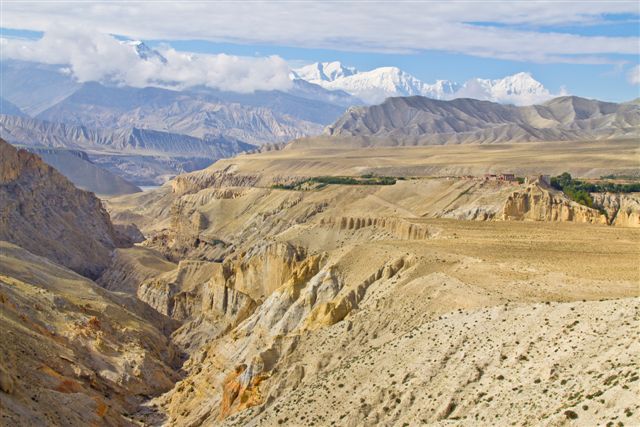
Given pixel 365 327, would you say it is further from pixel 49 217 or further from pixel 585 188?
pixel 49 217

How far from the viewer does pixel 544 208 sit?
299ft

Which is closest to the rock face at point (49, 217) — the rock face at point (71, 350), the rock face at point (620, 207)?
the rock face at point (71, 350)

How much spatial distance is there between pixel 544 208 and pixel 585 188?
23.4 metres

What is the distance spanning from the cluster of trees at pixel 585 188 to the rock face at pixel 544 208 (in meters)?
6.82

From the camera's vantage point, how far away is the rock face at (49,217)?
12238 centimetres

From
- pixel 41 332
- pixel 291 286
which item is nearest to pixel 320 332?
pixel 291 286

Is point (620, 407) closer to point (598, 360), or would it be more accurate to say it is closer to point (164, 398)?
point (598, 360)

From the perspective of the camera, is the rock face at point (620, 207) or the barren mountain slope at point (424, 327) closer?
the barren mountain slope at point (424, 327)

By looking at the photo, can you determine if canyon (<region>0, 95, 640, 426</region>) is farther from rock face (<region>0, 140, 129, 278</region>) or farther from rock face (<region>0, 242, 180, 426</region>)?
rock face (<region>0, 140, 129, 278</region>)

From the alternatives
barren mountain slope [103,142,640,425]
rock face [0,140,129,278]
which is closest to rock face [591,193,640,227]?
barren mountain slope [103,142,640,425]

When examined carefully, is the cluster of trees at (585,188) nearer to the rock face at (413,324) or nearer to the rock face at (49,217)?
the rock face at (413,324)

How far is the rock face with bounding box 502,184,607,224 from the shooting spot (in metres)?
87.9

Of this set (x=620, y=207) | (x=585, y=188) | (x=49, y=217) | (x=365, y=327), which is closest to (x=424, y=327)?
(x=365, y=327)

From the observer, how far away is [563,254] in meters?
56.9
